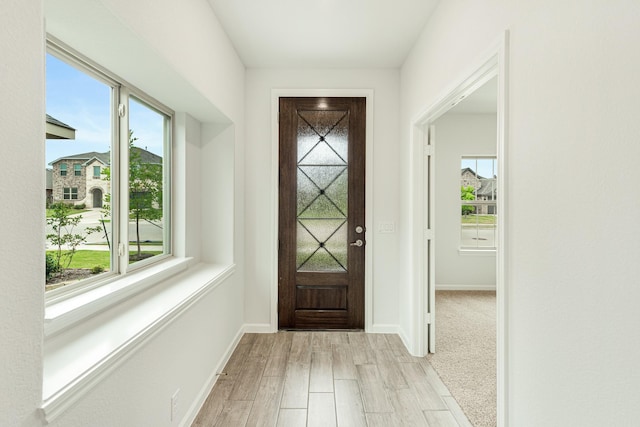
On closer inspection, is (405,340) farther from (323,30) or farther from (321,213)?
(323,30)

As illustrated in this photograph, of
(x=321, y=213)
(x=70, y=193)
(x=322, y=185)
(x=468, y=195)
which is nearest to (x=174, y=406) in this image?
(x=70, y=193)

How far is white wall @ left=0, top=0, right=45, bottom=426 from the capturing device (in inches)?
33.3

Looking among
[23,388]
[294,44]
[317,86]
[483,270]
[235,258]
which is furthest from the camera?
[483,270]

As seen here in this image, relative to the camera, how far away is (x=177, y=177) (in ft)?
9.05

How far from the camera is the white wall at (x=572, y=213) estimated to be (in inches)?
37.3

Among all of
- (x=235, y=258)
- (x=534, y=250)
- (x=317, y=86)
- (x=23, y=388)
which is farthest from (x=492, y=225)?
(x=23, y=388)

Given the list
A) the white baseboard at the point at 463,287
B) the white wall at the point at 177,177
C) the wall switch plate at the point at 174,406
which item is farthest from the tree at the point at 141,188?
the white baseboard at the point at 463,287

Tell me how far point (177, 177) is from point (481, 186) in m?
4.63

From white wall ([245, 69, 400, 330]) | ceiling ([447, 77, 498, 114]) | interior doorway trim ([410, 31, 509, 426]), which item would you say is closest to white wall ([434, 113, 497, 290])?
ceiling ([447, 77, 498, 114])

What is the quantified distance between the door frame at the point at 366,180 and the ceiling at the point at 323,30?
253 millimetres

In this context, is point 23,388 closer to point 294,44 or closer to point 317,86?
point 294,44

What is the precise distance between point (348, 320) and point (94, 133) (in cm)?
274

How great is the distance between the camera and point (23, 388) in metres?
0.90

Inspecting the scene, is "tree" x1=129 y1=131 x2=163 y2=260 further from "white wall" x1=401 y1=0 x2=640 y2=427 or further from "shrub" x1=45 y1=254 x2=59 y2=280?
"white wall" x1=401 y1=0 x2=640 y2=427
